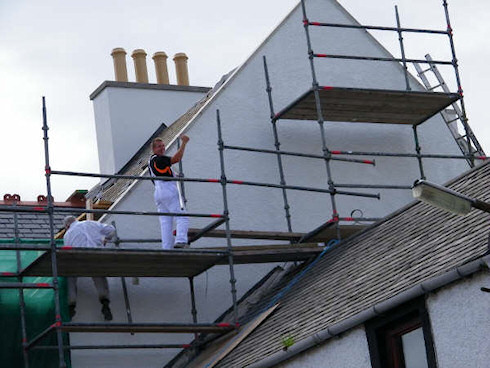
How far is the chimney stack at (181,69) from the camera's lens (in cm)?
2647

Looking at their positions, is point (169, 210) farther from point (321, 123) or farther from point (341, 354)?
point (341, 354)

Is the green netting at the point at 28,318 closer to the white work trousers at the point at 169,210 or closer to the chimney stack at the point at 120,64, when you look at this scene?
the white work trousers at the point at 169,210

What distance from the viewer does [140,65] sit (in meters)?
26.0

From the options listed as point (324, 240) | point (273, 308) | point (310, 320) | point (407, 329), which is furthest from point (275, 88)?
point (407, 329)

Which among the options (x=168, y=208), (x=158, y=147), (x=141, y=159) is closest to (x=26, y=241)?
(x=168, y=208)

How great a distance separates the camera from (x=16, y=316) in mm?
17922

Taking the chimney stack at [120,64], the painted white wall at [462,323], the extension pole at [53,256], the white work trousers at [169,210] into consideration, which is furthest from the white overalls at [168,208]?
the chimney stack at [120,64]

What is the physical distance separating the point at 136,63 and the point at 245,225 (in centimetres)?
690

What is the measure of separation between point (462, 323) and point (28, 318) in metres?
7.13

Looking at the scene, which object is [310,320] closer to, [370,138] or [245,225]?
[245,225]

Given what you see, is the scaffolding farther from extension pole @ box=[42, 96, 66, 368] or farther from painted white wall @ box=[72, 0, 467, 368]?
painted white wall @ box=[72, 0, 467, 368]

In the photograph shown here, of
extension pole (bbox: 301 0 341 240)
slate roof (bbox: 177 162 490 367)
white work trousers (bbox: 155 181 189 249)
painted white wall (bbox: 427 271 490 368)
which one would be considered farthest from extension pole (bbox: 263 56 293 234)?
painted white wall (bbox: 427 271 490 368)

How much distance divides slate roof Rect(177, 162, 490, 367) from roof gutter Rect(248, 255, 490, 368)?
158mm

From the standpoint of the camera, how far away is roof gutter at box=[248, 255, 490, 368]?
12633 millimetres
